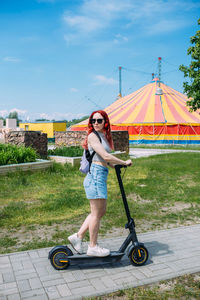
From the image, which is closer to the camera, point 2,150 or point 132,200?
point 132,200

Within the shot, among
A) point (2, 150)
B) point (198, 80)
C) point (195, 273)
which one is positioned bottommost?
point (195, 273)

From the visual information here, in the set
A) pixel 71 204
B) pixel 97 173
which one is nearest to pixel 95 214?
pixel 97 173

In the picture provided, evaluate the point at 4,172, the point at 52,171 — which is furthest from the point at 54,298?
the point at 52,171

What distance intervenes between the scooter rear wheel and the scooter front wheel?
0.83 metres

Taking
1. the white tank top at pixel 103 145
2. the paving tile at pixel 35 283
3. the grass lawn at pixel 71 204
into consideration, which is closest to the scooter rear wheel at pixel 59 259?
the paving tile at pixel 35 283

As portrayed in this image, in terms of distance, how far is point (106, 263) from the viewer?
427 cm

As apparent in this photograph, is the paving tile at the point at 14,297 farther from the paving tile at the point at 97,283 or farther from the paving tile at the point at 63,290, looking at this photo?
the paving tile at the point at 97,283

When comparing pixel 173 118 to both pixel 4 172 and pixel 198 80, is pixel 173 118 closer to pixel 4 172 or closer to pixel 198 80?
pixel 198 80

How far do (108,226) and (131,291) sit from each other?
7.89 feet

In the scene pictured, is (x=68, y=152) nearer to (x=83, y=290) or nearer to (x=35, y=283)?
(x=35, y=283)

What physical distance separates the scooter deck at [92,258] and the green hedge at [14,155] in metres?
7.54

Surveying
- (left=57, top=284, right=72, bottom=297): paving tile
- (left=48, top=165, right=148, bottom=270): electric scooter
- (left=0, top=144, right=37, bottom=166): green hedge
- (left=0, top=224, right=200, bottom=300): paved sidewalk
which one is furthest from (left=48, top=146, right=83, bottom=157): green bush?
(left=57, top=284, right=72, bottom=297): paving tile

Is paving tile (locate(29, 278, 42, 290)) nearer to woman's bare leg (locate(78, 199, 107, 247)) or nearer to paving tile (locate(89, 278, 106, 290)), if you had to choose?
paving tile (locate(89, 278, 106, 290))

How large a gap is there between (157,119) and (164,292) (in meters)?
27.1
